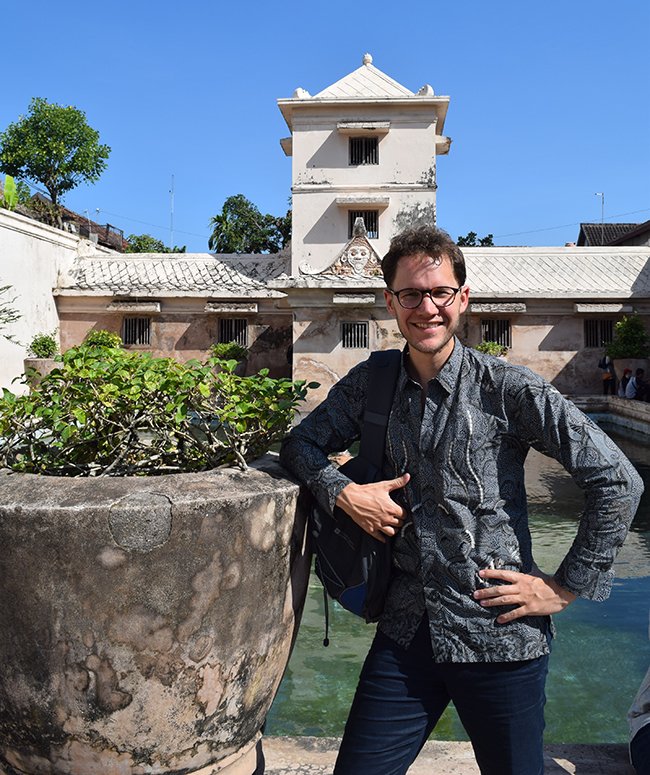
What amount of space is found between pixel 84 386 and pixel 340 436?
71 cm

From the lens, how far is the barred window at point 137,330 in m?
17.8

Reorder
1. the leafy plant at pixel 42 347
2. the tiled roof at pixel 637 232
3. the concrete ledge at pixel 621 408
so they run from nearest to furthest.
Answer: the concrete ledge at pixel 621 408 < the leafy plant at pixel 42 347 < the tiled roof at pixel 637 232

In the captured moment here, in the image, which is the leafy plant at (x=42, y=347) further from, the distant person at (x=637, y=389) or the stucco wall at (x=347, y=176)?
the distant person at (x=637, y=389)

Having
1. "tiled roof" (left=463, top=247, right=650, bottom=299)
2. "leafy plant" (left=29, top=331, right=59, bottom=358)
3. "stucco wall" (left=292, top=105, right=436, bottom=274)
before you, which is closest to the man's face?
"tiled roof" (left=463, top=247, right=650, bottom=299)

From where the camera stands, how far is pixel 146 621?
5.43ft

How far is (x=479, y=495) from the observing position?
1.63m

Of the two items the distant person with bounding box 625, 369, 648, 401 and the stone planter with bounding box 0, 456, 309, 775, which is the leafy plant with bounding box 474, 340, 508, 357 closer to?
the distant person with bounding box 625, 369, 648, 401

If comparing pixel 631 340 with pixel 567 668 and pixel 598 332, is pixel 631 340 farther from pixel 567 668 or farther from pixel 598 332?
pixel 567 668

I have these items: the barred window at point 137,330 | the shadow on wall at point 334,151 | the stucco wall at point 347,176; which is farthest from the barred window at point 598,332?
the barred window at point 137,330

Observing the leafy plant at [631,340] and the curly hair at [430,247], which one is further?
the leafy plant at [631,340]

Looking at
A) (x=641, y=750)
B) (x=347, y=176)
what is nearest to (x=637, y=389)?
(x=347, y=176)

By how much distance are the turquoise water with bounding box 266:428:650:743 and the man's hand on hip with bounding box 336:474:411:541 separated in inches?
62.8

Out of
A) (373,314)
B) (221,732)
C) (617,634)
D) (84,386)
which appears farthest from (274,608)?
(373,314)

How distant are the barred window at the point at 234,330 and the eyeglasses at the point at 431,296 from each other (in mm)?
16215
